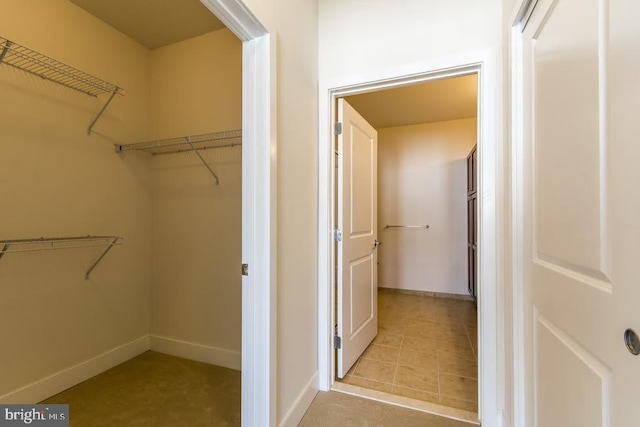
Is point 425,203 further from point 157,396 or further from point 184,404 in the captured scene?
point 157,396

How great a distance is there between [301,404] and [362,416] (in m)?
0.37

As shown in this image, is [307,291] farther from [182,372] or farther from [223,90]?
[223,90]

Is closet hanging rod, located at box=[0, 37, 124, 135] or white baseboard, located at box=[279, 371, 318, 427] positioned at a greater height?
closet hanging rod, located at box=[0, 37, 124, 135]

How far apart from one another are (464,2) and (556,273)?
156 cm

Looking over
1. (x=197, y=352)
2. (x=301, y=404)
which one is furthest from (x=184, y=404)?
(x=301, y=404)

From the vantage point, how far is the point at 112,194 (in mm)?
2191

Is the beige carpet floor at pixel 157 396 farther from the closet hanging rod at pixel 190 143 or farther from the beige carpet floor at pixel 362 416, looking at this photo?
the closet hanging rod at pixel 190 143

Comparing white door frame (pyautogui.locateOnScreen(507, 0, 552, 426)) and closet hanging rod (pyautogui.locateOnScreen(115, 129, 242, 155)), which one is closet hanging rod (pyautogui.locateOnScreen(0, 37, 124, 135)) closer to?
closet hanging rod (pyautogui.locateOnScreen(115, 129, 242, 155))

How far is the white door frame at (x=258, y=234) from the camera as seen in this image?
1259 millimetres

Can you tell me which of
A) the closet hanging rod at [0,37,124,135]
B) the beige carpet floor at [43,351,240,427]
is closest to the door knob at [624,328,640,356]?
the beige carpet floor at [43,351,240,427]

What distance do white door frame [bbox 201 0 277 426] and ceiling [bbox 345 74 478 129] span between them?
1.87 meters

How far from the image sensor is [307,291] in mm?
1741

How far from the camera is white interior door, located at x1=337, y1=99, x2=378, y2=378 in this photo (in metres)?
1.97

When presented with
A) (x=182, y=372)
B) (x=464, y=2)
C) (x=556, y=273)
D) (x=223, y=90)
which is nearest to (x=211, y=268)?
(x=182, y=372)
